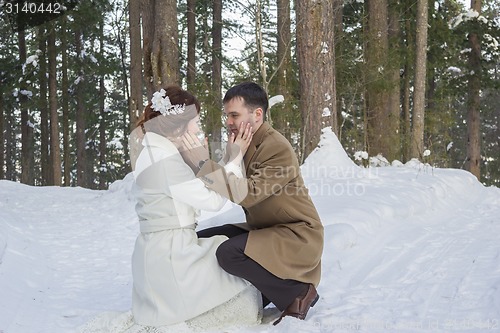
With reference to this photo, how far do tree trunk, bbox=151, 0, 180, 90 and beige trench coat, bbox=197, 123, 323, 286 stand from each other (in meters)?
6.53

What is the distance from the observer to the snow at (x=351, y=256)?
11.3 feet

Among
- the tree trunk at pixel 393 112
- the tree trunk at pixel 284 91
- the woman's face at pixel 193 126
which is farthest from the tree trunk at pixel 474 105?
the woman's face at pixel 193 126

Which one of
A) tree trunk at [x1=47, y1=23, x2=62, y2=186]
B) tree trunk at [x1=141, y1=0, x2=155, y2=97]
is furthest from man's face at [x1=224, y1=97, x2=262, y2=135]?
tree trunk at [x1=47, y1=23, x2=62, y2=186]

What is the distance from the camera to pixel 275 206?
3.40 m

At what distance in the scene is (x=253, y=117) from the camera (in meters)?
3.59

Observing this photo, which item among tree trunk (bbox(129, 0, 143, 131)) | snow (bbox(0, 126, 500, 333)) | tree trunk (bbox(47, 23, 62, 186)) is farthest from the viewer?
tree trunk (bbox(47, 23, 62, 186))

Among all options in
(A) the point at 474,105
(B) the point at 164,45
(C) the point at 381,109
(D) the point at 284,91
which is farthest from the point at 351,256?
(A) the point at 474,105

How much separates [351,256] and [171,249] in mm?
2246

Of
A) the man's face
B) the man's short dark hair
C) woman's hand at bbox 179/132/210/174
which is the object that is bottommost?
woman's hand at bbox 179/132/210/174

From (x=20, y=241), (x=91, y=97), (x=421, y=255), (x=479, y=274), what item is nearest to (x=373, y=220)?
(x=421, y=255)

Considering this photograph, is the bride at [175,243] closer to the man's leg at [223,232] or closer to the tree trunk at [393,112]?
the man's leg at [223,232]

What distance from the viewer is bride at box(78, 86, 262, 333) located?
316cm

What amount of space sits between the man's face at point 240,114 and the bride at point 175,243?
0.30 meters

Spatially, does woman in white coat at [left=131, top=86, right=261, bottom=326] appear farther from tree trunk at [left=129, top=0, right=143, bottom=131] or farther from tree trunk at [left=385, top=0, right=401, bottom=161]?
tree trunk at [left=129, top=0, right=143, bottom=131]
